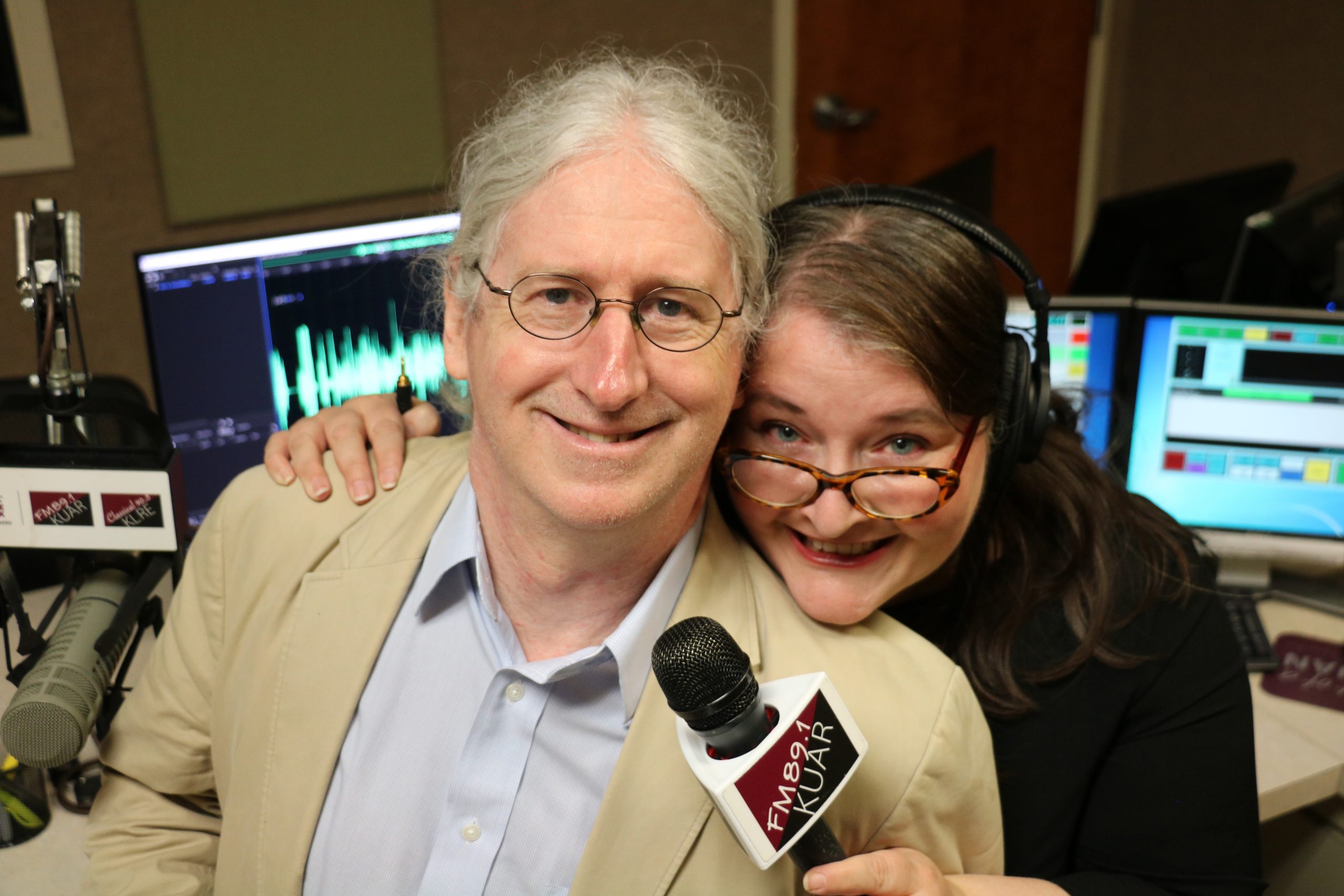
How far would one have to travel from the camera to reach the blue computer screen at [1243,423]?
1.74 m

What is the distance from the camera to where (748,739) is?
30.2 inches

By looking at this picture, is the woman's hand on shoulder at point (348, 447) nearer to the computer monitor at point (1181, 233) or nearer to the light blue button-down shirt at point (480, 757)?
the light blue button-down shirt at point (480, 757)

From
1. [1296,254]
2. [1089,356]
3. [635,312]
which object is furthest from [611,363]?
[1296,254]

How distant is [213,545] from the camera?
1.21 m

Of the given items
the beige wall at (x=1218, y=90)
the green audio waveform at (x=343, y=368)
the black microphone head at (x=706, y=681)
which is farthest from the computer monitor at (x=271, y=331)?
the beige wall at (x=1218, y=90)

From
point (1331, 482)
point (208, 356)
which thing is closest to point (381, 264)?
point (208, 356)

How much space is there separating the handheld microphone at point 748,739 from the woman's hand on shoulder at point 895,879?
0.20 feet

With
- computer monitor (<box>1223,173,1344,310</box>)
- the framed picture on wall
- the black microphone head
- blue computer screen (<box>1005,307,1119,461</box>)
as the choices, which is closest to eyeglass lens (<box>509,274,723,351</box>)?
the black microphone head

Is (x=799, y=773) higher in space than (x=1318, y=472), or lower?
higher

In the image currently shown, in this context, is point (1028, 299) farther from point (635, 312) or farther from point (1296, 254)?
point (1296, 254)

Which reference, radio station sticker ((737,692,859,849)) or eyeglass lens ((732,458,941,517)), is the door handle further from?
radio station sticker ((737,692,859,849))

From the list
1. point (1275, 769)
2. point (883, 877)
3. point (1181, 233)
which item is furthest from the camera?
point (1181, 233)

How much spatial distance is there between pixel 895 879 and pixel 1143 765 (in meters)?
0.51

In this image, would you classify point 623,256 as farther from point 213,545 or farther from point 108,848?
point 108,848
